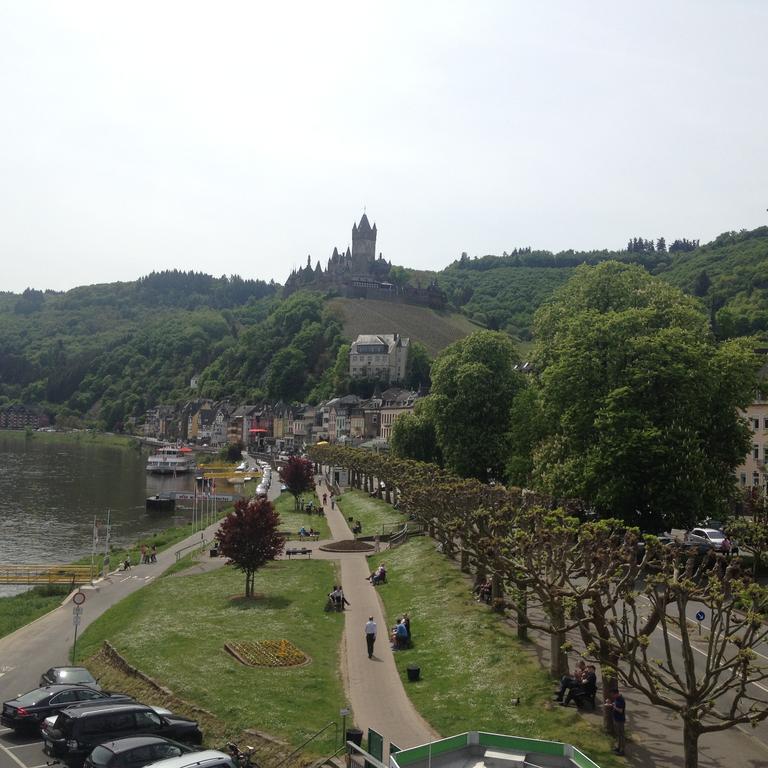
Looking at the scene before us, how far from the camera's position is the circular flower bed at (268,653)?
26.7m

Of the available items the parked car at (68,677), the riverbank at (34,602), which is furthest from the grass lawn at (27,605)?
the parked car at (68,677)

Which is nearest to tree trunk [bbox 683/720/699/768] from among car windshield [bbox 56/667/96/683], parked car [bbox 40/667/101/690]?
parked car [bbox 40/667/101/690]

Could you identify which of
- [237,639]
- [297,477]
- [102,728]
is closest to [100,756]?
[102,728]

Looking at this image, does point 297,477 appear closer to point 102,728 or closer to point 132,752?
point 102,728

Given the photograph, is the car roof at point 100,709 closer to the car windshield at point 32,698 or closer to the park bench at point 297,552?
the car windshield at point 32,698

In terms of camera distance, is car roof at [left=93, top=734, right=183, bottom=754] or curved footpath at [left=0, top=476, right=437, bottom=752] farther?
curved footpath at [left=0, top=476, right=437, bottom=752]

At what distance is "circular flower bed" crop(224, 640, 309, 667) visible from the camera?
87.6 ft

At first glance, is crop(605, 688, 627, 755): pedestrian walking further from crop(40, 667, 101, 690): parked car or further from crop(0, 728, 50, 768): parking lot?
crop(40, 667, 101, 690): parked car

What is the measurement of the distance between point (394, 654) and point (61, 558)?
38.2m

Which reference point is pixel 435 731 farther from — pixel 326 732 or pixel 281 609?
pixel 281 609

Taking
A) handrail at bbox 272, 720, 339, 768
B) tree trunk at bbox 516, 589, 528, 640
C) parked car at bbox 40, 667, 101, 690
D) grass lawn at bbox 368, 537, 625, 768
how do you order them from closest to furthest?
handrail at bbox 272, 720, 339, 768, grass lawn at bbox 368, 537, 625, 768, tree trunk at bbox 516, 589, 528, 640, parked car at bbox 40, 667, 101, 690

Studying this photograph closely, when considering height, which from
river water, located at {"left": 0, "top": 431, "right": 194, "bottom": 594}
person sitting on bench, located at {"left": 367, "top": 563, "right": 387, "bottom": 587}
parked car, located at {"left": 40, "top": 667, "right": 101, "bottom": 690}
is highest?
parked car, located at {"left": 40, "top": 667, "right": 101, "bottom": 690}

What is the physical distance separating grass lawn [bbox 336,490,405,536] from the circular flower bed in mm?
30479

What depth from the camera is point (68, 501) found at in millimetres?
89188
